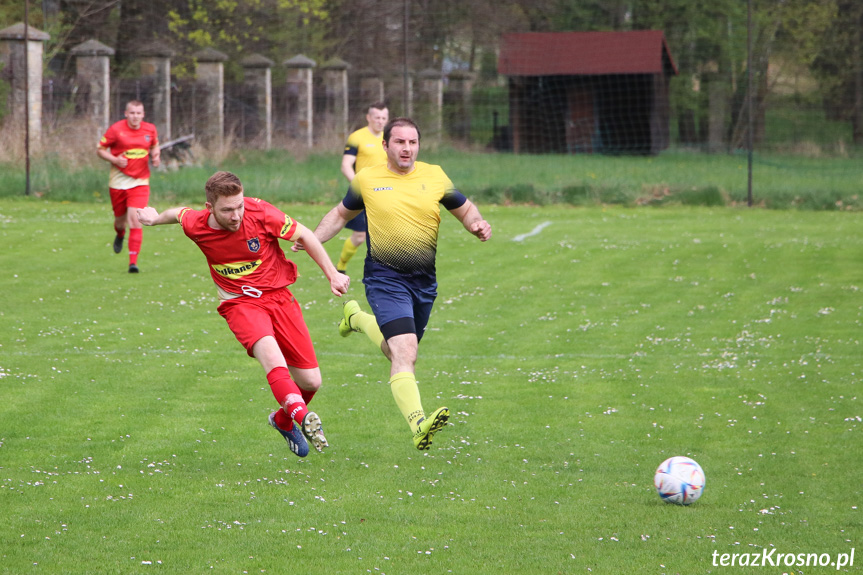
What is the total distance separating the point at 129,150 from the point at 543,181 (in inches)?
470

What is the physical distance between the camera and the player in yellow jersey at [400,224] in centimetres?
702

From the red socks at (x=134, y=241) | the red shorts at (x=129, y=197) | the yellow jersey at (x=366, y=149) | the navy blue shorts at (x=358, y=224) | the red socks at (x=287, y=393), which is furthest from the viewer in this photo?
the red shorts at (x=129, y=197)

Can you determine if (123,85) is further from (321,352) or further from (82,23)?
(321,352)

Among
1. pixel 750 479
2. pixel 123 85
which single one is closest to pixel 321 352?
pixel 750 479

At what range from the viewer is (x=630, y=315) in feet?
40.4

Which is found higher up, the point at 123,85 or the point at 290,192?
the point at 123,85

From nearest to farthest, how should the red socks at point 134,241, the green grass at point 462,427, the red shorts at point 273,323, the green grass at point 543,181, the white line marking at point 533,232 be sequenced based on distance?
the green grass at point 462,427 < the red shorts at point 273,323 < the red socks at point 134,241 < the white line marking at point 533,232 < the green grass at point 543,181

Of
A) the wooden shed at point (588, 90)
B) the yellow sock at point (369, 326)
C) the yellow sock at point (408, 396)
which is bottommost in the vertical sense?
the yellow sock at point (408, 396)

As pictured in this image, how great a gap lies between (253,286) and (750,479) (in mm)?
3378

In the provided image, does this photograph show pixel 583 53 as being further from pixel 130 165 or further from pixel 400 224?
pixel 400 224

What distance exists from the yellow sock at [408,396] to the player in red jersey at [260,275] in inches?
21.9

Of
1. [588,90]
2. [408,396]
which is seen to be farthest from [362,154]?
[588,90]

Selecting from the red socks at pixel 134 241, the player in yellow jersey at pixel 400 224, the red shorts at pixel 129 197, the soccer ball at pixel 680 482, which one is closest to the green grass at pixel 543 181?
the red shorts at pixel 129 197

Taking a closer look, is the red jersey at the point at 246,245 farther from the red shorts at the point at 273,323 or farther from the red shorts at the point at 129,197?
the red shorts at the point at 129,197
